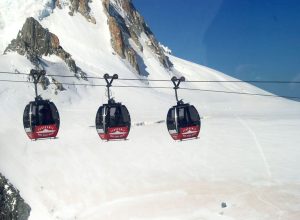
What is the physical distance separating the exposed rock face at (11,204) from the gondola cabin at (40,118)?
1198 centimetres

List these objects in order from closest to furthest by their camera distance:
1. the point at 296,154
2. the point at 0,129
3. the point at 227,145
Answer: the point at 296,154 → the point at 227,145 → the point at 0,129

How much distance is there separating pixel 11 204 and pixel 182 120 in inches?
634

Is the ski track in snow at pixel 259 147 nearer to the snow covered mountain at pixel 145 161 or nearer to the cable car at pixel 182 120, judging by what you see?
the snow covered mountain at pixel 145 161

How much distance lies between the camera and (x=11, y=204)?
33188mm

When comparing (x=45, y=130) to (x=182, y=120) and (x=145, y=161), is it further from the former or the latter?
(x=145, y=161)

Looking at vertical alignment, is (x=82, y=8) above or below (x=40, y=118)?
above

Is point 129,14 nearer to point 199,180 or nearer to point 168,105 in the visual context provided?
point 168,105

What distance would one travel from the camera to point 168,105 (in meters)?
64.2

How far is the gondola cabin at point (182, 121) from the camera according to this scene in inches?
903

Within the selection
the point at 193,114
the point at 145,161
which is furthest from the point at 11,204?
the point at 193,114

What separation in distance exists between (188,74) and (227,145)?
52.3 meters

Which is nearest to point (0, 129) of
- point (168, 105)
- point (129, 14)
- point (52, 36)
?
point (168, 105)

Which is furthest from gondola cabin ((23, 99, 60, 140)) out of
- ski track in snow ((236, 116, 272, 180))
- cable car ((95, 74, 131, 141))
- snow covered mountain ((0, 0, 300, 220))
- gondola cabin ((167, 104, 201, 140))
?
ski track in snow ((236, 116, 272, 180))

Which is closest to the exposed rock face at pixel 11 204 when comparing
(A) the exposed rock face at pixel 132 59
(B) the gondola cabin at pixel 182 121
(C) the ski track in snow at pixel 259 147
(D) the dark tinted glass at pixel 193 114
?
(B) the gondola cabin at pixel 182 121
